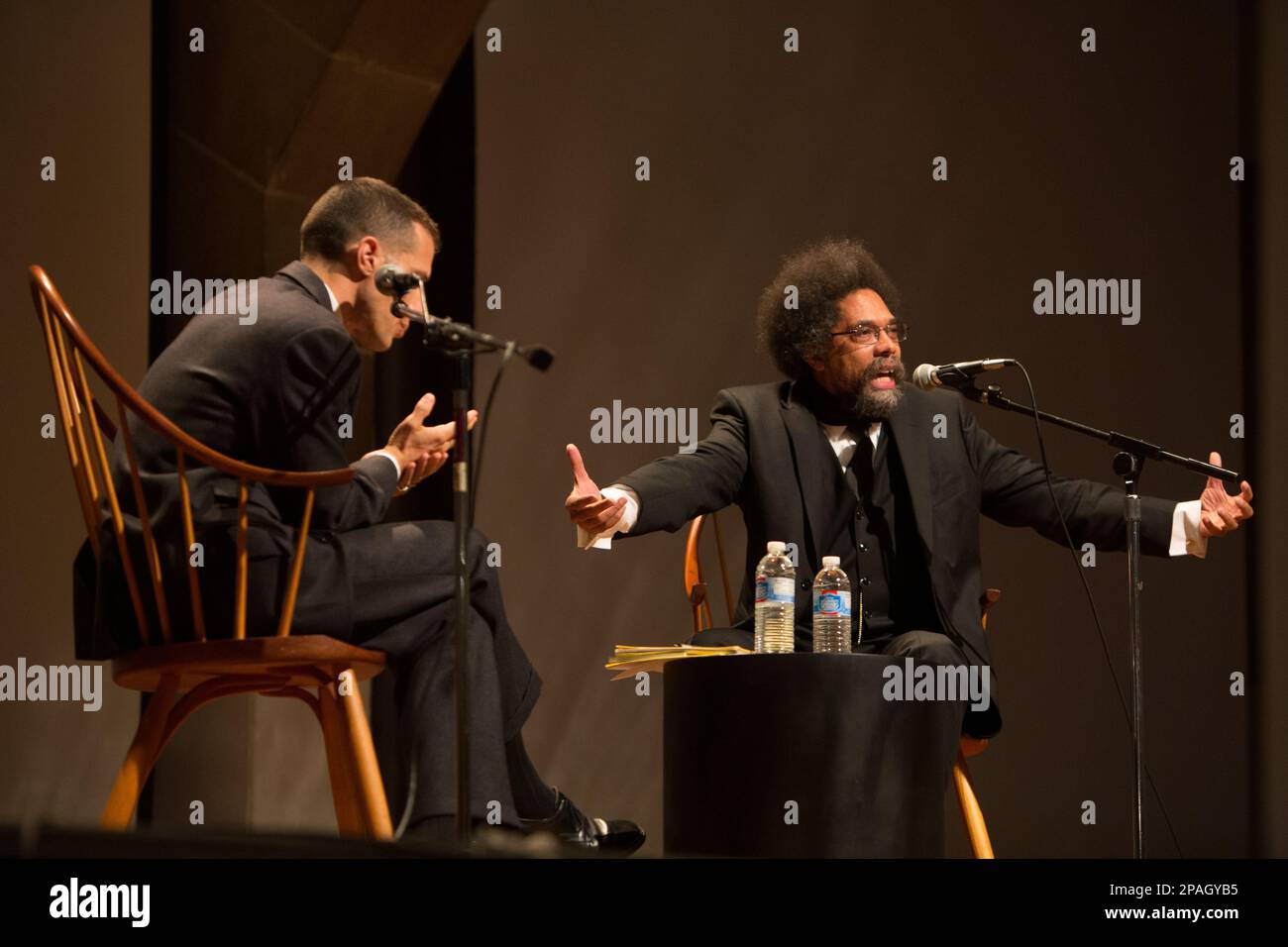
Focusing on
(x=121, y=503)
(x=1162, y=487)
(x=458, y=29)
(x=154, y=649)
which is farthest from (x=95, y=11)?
(x=1162, y=487)

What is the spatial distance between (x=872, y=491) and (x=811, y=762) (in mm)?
895

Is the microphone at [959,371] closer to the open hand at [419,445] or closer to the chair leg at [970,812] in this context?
the chair leg at [970,812]

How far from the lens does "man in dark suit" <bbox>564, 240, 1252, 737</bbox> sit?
3441mm

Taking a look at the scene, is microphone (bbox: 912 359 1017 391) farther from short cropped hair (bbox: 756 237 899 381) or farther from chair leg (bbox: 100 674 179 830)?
chair leg (bbox: 100 674 179 830)

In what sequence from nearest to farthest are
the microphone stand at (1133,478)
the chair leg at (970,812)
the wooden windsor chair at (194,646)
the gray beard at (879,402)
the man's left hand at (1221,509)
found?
1. the wooden windsor chair at (194,646)
2. the microphone stand at (1133,478)
3. the chair leg at (970,812)
4. the man's left hand at (1221,509)
5. the gray beard at (879,402)

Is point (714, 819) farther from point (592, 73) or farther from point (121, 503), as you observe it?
point (592, 73)

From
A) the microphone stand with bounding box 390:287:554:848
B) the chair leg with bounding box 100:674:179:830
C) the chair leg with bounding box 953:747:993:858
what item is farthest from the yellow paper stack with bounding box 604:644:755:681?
the chair leg with bounding box 100:674:179:830

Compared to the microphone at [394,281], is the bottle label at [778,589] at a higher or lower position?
lower

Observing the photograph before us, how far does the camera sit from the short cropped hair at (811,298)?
A: 3.87m

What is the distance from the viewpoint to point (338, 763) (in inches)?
111

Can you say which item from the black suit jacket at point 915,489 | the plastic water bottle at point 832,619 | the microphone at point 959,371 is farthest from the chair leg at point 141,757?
the microphone at point 959,371

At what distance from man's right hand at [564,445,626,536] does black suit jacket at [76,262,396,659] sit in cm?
44

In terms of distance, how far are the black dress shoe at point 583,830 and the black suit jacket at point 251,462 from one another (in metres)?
0.55
